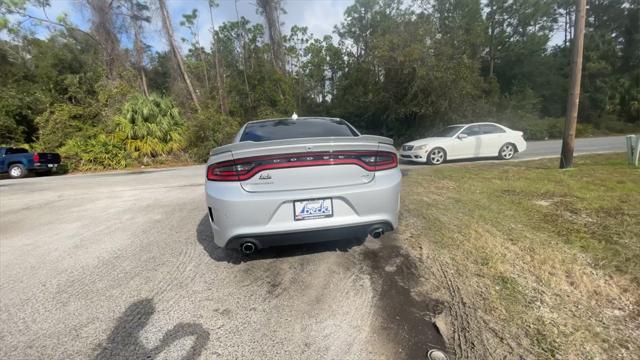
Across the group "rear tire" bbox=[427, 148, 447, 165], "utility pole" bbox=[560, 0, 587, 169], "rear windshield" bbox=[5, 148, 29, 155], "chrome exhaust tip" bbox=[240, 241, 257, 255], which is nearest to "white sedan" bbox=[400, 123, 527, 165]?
"rear tire" bbox=[427, 148, 447, 165]

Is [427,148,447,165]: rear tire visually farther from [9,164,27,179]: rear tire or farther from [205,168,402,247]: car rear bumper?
[9,164,27,179]: rear tire

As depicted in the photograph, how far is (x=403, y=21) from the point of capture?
16828 millimetres

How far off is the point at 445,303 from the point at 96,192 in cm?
864

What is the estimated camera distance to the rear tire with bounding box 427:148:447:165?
9039 millimetres

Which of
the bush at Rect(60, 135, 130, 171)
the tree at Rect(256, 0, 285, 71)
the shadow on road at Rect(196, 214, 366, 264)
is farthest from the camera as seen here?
the tree at Rect(256, 0, 285, 71)

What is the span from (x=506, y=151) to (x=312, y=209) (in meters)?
9.71

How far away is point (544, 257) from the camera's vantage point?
2.63 meters

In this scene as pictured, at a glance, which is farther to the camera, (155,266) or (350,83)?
(350,83)

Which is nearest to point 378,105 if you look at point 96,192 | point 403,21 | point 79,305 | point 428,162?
point 403,21

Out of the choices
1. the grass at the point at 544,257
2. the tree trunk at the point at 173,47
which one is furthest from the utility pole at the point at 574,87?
the tree trunk at the point at 173,47

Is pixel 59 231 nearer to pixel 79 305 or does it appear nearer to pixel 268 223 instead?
pixel 79 305

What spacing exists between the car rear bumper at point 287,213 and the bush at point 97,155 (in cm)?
1511

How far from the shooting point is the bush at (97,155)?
1430 cm

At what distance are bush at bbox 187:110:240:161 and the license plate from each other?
45.5 ft
